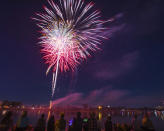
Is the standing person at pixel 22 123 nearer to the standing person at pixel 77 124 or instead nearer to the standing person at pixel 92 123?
the standing person at pixel 77 124

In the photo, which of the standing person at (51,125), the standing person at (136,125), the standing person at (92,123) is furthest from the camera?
the standing person at (51,125)

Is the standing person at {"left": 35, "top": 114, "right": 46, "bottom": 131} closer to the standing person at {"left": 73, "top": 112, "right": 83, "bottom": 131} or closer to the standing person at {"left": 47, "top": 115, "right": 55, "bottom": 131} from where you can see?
the standing person at {"left": 47, "top": 115, "right": 55, "bottom": 131}

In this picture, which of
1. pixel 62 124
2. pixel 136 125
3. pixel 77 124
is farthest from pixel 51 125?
pixel 136 125

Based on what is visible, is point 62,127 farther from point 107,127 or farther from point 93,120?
point 107,127

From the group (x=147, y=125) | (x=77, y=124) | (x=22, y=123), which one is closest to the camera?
(x=147, y=125)

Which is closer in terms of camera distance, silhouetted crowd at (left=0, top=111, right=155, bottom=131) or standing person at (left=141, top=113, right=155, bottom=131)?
standing person at (left=141, top=113, right=155, bottom=131)

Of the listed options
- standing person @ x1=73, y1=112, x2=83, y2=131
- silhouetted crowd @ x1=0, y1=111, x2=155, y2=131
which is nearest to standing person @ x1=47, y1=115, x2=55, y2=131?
silhouetted crowd @ x1=0, y1=111, x2=155, y2=131

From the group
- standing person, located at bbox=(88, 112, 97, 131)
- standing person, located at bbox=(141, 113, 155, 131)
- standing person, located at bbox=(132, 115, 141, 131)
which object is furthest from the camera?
standing person, located at bbox=(88, 112, 97, 131)

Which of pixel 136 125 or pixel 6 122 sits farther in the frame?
pixel 136 125

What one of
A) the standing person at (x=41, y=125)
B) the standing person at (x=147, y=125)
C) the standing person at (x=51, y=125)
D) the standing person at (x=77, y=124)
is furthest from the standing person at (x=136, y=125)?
the standing person at (x=41, y=125)

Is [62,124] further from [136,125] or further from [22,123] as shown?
[136,125]

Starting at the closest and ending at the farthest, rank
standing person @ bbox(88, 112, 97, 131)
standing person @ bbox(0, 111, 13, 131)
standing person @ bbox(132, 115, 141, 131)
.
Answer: standing person @ bbox(0, 111, 13, 131) < standing person @ bbox(132, 115, 141, 131) < standing person @ bbox(88, 112, 97, 131)

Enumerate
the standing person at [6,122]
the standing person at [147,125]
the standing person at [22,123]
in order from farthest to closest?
the standing person at [22,123]
the standing person at [6,122]
the standing person at [147,125]

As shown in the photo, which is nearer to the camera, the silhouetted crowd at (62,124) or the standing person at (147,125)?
the standing person at (147,125)
